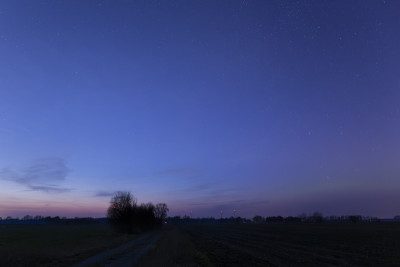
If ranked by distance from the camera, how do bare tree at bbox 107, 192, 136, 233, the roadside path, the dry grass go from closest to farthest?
the dry grass, the roadside path, bare tree at bbox 107, 192, 136, 233

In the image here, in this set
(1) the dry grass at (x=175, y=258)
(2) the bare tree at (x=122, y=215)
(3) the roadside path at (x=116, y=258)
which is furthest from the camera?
(2) the bare tree at (x=122, y=215)

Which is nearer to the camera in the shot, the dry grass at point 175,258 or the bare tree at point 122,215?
the dry grass at point 175,258

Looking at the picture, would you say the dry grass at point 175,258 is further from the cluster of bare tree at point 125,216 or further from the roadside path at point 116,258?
the cluster of bare tree at point 125,216

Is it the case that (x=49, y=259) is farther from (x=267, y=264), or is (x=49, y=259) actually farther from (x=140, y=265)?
(x=267, y=264)

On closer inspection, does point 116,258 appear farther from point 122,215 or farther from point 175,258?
point 122,215

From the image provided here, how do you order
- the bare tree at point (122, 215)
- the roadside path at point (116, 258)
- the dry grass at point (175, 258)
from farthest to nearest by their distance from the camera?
the bare tree at point (122, 215) < the roadside path at point (116, 258) < the dry grass at point (175, 258)

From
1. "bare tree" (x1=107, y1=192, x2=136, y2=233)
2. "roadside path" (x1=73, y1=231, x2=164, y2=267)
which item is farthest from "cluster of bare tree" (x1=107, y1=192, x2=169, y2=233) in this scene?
"roadside path" (x1=73, y1=231, x2=164, y2=267)

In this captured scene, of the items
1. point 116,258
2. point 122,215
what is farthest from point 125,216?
point 116,258

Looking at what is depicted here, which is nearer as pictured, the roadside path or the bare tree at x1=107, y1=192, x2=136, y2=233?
the roadside path

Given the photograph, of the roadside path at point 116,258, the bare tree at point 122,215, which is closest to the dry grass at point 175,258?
the roadside path at point 116,258

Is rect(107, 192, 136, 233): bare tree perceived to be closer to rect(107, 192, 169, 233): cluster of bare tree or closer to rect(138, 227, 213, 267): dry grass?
rect(107, 192, 169, 233): cluster of bare tree

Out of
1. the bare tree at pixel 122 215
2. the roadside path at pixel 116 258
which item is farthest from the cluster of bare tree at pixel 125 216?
the roadside path at pixel 116 258

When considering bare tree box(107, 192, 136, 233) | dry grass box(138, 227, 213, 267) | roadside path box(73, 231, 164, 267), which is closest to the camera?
dry grass box(138, 227, 213, 267)

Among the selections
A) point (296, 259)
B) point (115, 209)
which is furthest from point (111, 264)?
point (115, 209)
